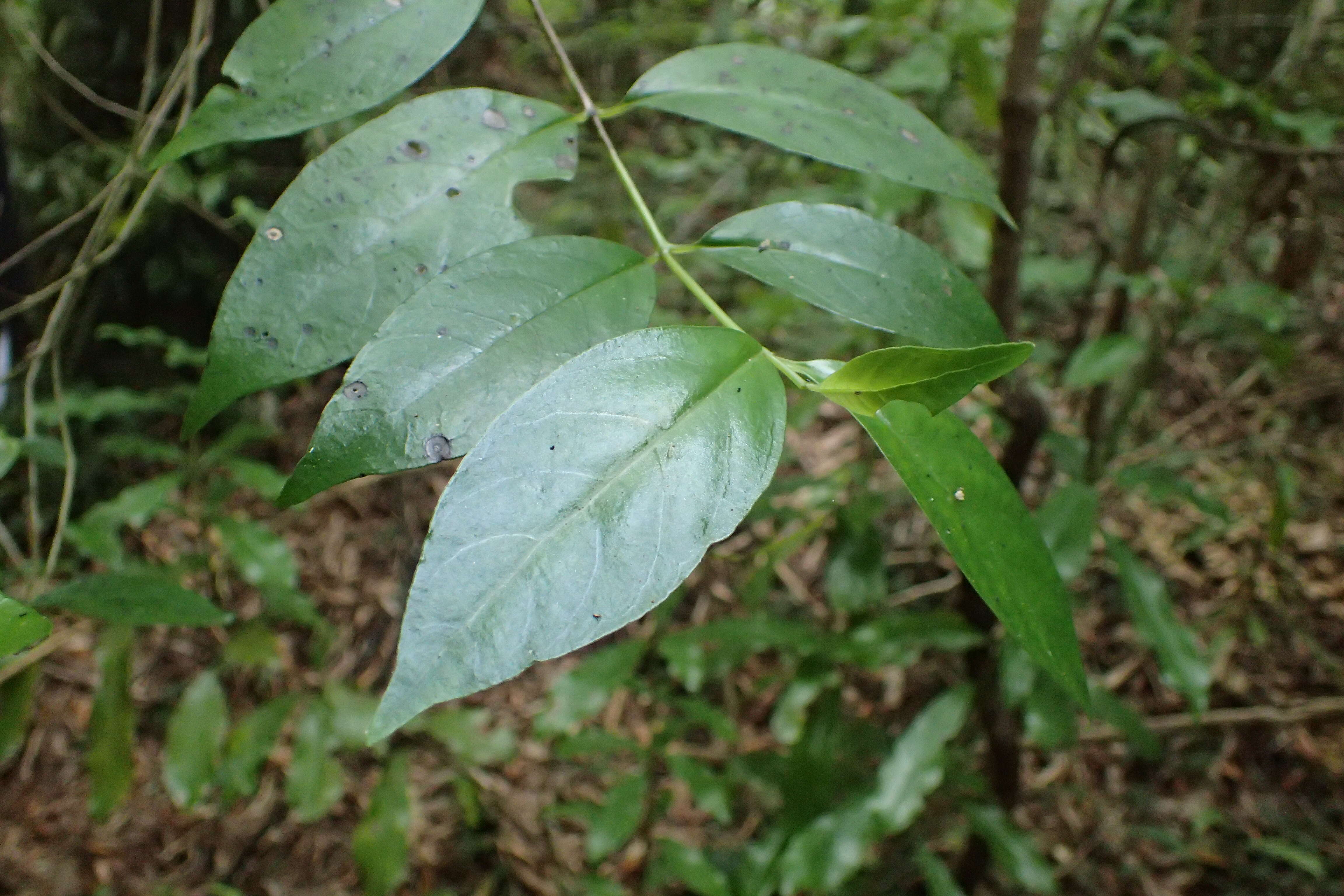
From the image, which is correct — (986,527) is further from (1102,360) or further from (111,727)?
(111,727)

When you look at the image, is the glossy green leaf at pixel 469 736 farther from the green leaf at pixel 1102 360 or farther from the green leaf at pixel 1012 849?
the green leaf at pixel 1102 360

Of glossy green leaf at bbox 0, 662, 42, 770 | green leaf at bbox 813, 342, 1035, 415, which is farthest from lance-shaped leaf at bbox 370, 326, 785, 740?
glossy green leaf at bbox 0, 662, 42, 770

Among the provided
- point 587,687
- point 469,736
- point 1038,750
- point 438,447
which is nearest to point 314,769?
point 469,736

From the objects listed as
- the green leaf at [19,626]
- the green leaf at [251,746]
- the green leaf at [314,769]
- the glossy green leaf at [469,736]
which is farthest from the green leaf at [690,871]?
the green leaf at [19,626]

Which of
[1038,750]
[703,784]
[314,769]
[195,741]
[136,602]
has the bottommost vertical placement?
[1038,750]

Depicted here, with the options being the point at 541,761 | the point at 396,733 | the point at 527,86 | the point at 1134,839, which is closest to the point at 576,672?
the point at 396,733

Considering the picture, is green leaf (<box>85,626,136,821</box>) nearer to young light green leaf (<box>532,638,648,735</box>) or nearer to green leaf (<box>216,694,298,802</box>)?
green leaf (<box>216,694,298,802</box>)

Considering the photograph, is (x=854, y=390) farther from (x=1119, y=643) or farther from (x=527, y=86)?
(x=527, y=86)
